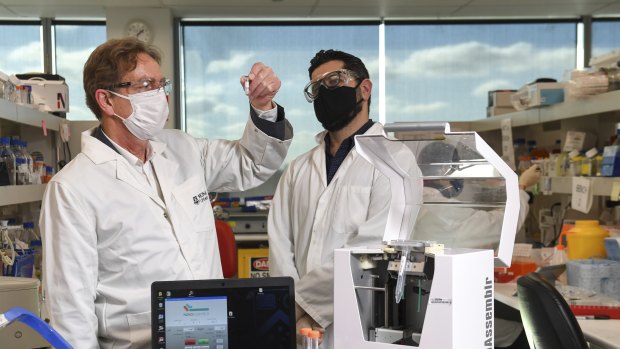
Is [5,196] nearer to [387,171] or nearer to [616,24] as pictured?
[387,171]

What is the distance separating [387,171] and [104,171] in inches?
30.3

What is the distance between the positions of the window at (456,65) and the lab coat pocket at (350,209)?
468 cm

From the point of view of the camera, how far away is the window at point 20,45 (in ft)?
22.3

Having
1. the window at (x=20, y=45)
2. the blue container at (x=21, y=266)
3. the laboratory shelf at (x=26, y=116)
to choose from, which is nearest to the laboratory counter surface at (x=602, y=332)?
the blue container at (x=21, y=266)

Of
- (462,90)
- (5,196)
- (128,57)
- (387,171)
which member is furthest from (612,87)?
(462,90)

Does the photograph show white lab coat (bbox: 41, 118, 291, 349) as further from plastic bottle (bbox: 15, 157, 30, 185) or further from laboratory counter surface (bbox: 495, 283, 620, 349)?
plastic bottle (bbox: 15, 157, 30, 185)

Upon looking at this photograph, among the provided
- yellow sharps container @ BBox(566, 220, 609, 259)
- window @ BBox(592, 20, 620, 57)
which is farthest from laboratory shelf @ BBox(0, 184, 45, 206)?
window @ BBox(592, 20, 620, 57)

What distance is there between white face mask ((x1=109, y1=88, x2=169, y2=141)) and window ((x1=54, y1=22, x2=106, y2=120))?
5142 mm

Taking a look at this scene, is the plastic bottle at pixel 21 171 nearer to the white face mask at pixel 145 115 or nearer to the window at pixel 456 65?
the white face mask at pixel 145 115

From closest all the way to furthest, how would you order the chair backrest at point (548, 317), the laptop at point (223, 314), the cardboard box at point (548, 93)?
1. the laptop at point (223, 314)
2. the chair backrest at point (548, 317)
3. the cardboard box at point (548, 93)

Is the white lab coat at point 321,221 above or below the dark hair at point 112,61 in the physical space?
below

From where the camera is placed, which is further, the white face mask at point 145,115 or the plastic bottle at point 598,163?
the plastic bottle at point 598,163

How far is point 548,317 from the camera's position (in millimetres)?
2223

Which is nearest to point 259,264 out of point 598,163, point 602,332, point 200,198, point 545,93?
point 545,93
